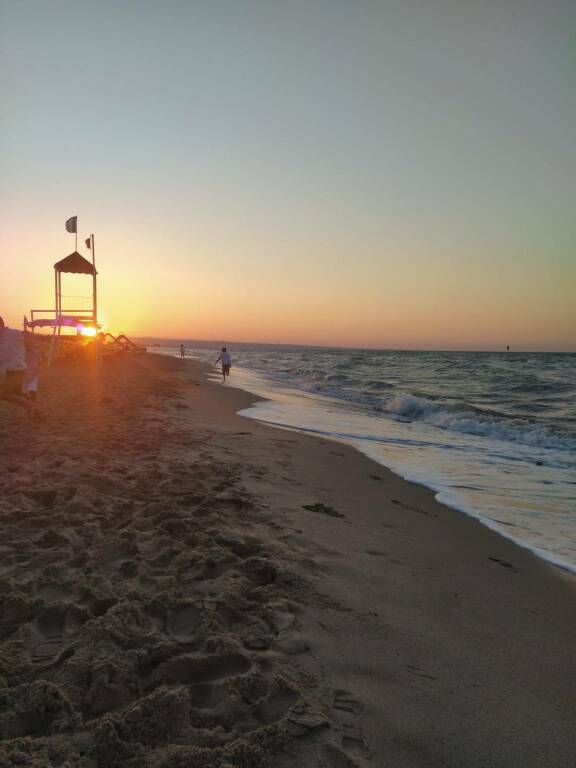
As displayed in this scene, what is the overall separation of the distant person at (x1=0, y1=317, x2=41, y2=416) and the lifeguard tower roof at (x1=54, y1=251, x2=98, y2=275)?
1726 cm

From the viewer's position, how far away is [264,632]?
264 centimetres

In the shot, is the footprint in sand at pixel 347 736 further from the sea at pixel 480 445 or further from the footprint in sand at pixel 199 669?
the sea at pixel 480 445

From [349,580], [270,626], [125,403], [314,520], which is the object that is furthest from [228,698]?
[125,403]

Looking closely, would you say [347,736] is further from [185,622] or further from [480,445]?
[480,445]

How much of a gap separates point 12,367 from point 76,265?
1785 centimetres

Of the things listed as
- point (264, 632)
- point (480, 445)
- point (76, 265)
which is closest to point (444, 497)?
point (264, 632)

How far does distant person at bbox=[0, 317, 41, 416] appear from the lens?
801 cm

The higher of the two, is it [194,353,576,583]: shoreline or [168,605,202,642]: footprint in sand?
[168,605,202,642]: footprint in sand

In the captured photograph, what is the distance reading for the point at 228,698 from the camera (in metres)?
2.12

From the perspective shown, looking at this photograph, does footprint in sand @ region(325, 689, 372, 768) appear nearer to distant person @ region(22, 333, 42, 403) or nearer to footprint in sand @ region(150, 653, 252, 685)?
footprint in sand @ region(150, 653, 252, 685)

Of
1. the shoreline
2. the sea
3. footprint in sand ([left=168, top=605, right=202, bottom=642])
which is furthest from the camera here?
the sea

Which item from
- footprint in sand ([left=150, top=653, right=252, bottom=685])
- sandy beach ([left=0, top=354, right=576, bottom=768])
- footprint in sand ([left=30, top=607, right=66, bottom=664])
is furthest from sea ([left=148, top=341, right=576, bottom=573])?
footprint in sand ([left=30, top=607, right=66, bottom=664])

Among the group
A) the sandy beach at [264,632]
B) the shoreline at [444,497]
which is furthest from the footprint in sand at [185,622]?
the shoreline at [444,497]

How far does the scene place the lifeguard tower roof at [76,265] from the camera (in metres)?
23.6
